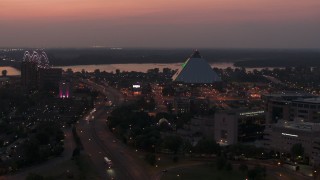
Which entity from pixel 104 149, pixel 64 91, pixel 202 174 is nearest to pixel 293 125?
pixel 202 174

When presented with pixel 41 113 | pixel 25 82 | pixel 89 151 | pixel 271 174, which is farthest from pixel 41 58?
pixel 271 174

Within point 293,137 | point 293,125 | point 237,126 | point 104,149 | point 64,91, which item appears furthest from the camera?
point 64,91

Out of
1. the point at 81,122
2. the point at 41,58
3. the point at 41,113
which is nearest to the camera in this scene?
the point at 81,122

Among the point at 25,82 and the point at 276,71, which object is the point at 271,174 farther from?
the point at 276,71

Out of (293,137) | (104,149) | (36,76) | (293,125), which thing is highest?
(36,76)

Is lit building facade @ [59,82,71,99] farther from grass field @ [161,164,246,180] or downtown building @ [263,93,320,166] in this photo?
grass field @ [161,164,246,180]

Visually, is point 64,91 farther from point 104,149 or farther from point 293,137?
point 293,137

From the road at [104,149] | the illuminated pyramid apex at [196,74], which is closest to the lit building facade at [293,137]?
the road at [104,149]

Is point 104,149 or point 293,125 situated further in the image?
point 293,125

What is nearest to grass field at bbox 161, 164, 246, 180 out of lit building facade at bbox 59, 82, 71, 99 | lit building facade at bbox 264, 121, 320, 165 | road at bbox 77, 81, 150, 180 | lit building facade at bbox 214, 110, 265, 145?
road at bbox 77, 81, 150, 180
